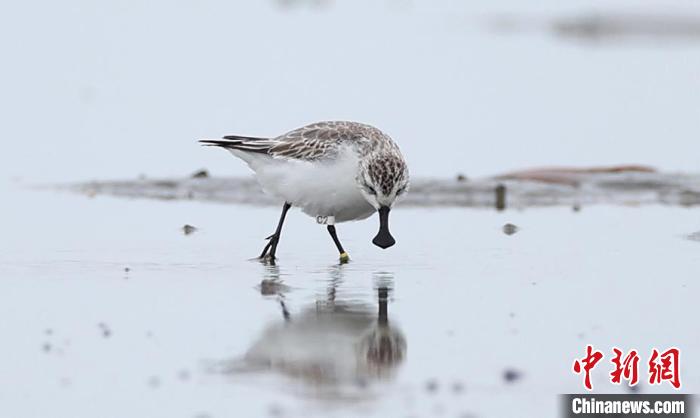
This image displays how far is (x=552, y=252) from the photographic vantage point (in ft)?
48.2

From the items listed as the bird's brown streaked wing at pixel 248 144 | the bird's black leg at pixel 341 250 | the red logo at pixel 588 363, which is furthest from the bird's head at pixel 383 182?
the red logo at pixel 588 363

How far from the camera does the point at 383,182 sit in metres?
12.8

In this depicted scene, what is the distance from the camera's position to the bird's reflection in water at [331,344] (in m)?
9.42

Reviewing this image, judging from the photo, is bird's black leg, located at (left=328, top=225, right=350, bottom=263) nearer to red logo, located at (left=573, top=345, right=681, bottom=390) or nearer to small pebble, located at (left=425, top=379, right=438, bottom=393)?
red logo, located at (left=573, top=345, right=681, bottom=390)

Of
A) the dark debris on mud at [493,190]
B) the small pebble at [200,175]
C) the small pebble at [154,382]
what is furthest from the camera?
the small pebble at [200,175]

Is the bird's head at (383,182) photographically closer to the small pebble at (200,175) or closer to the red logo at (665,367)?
the red logo at (665,367)

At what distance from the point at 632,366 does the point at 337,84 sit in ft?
67.6

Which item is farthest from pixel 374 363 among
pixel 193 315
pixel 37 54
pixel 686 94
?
pixel 37 54

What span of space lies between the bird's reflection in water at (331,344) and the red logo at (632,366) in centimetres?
121

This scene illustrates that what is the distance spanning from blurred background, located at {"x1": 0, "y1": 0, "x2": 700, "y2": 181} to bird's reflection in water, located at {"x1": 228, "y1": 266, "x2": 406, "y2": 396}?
31.9 ft

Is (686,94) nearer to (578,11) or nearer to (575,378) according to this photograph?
(578,11)

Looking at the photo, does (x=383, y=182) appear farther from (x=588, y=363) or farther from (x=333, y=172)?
(x=588, y=363)

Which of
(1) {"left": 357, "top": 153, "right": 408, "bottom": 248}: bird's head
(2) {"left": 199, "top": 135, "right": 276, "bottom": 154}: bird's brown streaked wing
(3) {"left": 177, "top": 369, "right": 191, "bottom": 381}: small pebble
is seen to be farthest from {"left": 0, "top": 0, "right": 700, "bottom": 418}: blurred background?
(2) {"left": 199, "top": 135, "right": 276, "bottom": 154}: bird's brown streaked wing

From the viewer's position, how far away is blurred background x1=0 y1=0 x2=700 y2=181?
2338 cm
